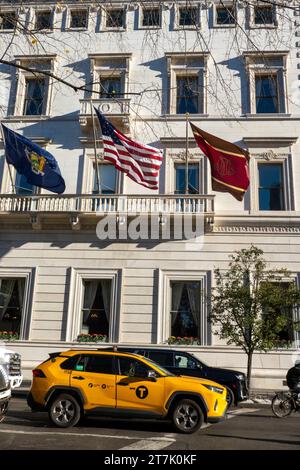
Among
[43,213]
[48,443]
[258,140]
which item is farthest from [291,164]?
[48,443]

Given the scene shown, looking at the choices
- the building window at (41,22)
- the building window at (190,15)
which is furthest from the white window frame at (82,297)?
the building window at (190,15)

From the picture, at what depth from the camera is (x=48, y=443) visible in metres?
8.02

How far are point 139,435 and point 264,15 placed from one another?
786cm

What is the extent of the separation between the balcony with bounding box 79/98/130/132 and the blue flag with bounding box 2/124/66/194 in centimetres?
365

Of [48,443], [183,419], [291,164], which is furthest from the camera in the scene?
[291,164]

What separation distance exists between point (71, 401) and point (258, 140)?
51.9 ft

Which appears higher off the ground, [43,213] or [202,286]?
[43,213]

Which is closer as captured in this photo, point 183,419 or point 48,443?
point 48,443

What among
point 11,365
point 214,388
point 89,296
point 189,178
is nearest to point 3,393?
point 214,388

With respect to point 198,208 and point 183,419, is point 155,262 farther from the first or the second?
point 183,419

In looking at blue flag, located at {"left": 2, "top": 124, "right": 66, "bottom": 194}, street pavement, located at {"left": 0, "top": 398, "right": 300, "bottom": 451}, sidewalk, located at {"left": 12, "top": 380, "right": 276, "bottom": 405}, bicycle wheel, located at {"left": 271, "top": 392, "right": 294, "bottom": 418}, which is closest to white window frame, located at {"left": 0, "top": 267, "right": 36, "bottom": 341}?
sidewalk, located at {"left": 12, "top": 380, "right": 276, "bottom": 405}

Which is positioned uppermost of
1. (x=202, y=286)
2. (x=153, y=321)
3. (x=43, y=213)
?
(x=43, y=213)

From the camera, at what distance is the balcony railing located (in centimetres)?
2020

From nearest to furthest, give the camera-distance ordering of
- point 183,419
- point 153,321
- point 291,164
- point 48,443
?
point 48,443 < point 183,419 < point 153,321 < point 291,164
